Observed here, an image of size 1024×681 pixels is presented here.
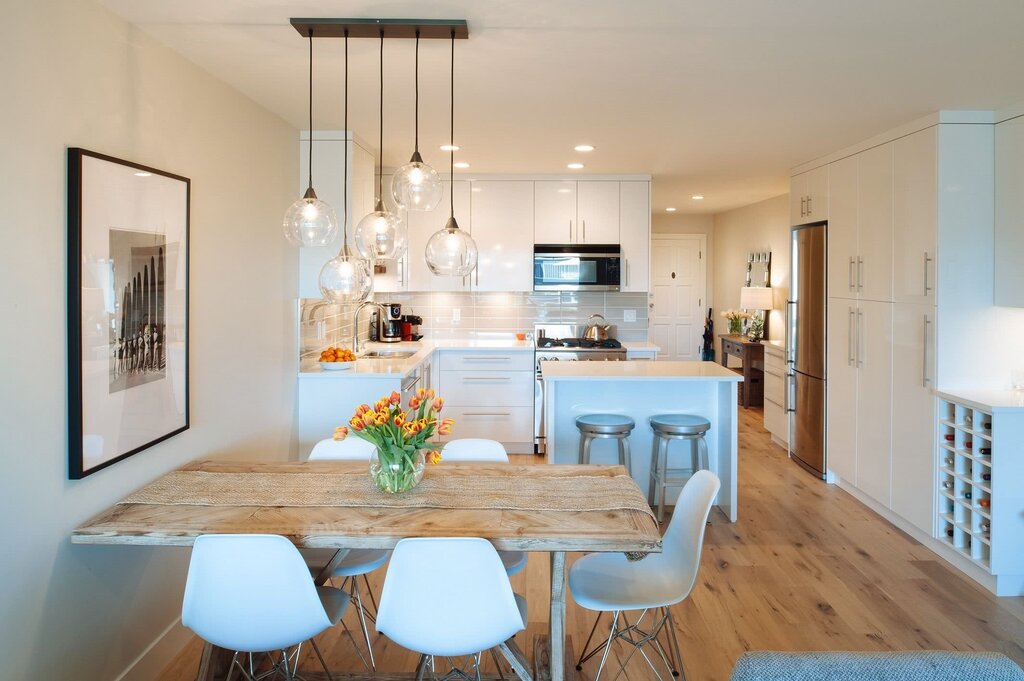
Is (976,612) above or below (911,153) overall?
below

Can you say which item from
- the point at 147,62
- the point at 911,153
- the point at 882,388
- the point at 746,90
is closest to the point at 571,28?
the point at 746,90

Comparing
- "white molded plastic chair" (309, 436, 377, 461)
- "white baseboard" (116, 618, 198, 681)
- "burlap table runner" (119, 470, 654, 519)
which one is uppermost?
"white molded plastic chair" (309, 436, 377, 461)

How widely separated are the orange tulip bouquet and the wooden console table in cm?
606

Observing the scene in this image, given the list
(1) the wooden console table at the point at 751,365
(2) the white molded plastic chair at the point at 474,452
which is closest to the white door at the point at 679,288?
(1) the wooden console table at the point at 751,365

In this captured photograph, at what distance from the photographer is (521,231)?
6105 millimetres

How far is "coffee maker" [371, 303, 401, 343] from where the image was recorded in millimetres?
6023

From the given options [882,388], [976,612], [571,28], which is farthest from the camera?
[882,388]

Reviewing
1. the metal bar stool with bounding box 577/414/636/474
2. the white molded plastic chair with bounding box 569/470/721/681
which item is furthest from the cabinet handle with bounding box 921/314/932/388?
the white molded plastic chair with bounding box 569/470/721/681

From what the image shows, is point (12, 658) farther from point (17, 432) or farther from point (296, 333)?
point (296, 333)

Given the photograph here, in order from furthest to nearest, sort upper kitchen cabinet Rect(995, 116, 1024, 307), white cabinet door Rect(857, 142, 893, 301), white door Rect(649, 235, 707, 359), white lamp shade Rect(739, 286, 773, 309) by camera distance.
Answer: white door Rect(649, 235, 707, 359) → white lamp shade Rect(739, 286, 773, 309) → white cabinet door Rect(857, 142, 893, 301) → upper kitchen cabinet Rect(995, 116, 1024, 307)

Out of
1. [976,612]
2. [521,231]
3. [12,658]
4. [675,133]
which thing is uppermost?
[675,133]

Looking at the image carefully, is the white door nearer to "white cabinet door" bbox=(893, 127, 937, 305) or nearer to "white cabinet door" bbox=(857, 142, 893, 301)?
"white cabinet door" bbox=(857, 142, 893, 301)

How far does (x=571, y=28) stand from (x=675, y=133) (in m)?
1.94

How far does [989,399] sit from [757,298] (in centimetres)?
436
